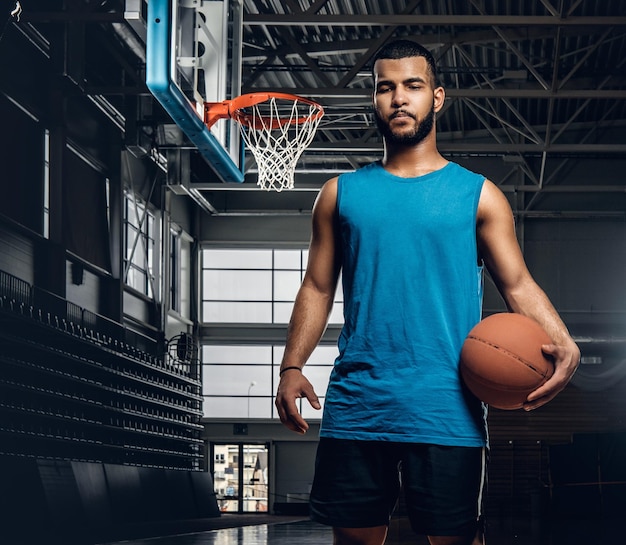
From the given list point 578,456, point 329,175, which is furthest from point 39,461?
point 329,175

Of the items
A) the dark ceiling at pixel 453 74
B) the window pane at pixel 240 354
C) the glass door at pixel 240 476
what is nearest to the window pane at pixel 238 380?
the window pane at pixel 240 354

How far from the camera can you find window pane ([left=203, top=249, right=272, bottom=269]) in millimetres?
26672

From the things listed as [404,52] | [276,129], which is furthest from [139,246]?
[404,52]

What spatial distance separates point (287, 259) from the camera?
87.8 ft

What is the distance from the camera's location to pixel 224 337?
26.2 m

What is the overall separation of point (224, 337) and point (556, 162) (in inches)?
Result: 363

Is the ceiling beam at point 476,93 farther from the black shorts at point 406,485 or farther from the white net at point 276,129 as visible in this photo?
the black shorts at point 406,485

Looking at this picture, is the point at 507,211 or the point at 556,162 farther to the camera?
the point at 556,162

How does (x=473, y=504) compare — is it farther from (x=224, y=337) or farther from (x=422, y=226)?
(x=224, y=337)

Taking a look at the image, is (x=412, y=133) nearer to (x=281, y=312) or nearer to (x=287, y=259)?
(x=281, y=312)

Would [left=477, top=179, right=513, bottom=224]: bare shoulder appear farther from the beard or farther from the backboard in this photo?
the backboard

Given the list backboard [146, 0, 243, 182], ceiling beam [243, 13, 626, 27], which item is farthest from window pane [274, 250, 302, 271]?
backboard [146, 0, 243, 182]

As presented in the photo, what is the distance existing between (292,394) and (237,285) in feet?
79.2

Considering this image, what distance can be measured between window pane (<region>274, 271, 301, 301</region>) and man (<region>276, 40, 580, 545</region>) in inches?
939
